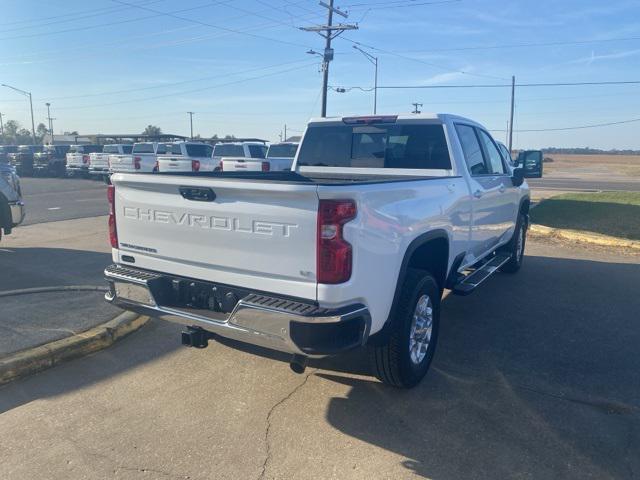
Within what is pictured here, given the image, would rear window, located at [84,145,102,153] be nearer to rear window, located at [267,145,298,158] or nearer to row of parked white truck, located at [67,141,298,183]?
row of parked white truck, located at [67,141,298,183]

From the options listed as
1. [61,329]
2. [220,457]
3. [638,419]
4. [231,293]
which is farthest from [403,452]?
[61,329]

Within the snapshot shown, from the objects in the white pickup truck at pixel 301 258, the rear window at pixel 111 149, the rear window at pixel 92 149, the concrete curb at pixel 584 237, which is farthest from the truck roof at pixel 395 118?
the rear window at pixel 92 149

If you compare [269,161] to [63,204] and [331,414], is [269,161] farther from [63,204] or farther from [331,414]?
[331,414]

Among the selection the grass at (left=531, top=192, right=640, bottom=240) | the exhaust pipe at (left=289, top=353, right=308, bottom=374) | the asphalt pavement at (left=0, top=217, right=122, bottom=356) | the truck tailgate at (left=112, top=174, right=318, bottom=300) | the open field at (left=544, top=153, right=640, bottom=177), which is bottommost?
the open field at (left=544, top=153, right=640, bottom=177)

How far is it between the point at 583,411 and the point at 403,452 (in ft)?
4.72

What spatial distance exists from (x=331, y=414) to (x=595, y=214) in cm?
1180

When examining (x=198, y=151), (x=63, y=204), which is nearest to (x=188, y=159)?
(x=198, y=151)

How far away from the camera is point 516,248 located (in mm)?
7754

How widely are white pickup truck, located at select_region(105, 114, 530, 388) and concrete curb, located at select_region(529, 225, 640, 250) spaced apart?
609 centimetres

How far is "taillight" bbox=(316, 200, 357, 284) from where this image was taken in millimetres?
3039

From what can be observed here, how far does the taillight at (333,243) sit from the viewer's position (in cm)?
304

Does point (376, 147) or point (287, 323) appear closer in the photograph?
point (287, 323)

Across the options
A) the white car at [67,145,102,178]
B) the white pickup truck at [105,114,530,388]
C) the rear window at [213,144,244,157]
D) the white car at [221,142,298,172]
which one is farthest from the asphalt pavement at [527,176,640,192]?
the white pickup truck at [105,114,530,388]

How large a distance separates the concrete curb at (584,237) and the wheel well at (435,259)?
6.75m
